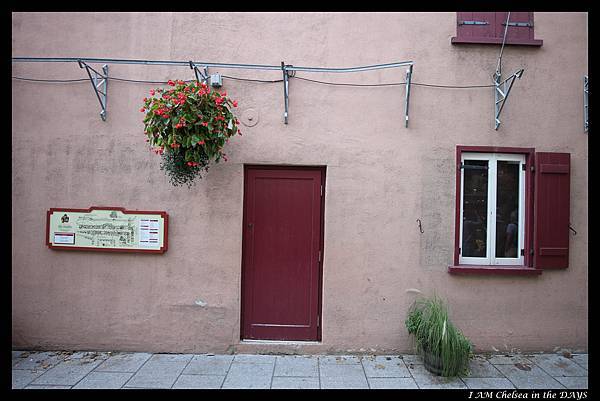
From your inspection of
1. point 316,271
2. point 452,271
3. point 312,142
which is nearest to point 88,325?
point 316,271

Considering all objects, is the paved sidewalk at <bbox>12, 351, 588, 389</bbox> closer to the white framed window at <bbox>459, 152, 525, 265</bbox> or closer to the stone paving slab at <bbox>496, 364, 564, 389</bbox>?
the stone paving slab at <bbox>496, 364, 564, 389</bbox>

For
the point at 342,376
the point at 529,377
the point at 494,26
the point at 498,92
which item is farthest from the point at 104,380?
the point at 494,26

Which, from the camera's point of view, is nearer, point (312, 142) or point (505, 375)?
point (505, 375)

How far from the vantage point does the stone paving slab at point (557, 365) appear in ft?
13.0

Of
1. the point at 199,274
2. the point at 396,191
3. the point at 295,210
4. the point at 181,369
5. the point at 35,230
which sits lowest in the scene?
the point at 181,369

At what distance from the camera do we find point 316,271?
4.41 m

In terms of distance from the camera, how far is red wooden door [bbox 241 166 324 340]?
4.42m

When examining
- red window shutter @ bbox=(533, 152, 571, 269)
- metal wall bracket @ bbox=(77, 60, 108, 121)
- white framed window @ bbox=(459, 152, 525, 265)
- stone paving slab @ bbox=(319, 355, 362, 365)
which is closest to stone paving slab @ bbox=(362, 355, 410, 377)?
stone paving slab @ bbox=(319, 355, 362, 365)

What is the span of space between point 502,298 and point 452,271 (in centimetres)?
74

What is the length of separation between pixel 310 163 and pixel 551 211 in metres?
3.03

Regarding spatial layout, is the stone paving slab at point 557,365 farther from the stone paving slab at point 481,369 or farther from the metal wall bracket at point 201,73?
the metal wall bracket at point 201,73

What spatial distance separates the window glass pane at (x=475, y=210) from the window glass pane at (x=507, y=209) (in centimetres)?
18

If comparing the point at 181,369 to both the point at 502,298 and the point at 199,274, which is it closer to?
the point at 199,274

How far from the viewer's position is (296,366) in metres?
4.04
